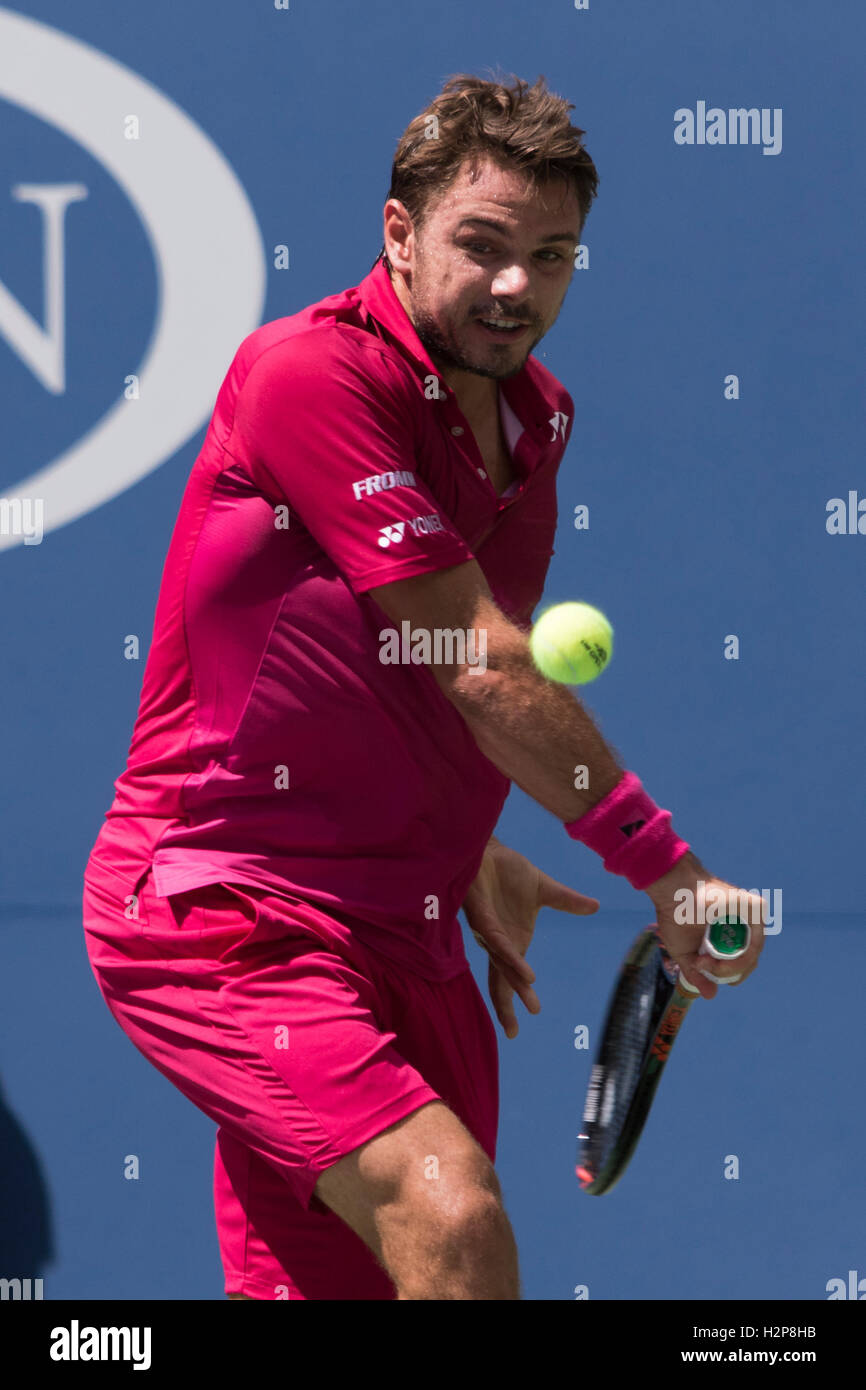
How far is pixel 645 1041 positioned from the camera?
2.25m

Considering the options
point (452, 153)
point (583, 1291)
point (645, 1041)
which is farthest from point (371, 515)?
point (583, 1291)

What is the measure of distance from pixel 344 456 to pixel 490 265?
287 millimetres

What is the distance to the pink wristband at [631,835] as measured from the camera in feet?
6.13

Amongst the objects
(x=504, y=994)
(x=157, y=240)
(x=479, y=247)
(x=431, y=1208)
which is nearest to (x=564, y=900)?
(x=504, y=994)

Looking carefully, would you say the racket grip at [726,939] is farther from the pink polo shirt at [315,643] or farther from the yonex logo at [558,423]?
the yonex logo at [558,423]

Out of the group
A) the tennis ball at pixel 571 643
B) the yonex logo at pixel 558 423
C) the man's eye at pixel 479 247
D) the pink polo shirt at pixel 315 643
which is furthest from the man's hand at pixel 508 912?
the man's eye at pixel 479 247

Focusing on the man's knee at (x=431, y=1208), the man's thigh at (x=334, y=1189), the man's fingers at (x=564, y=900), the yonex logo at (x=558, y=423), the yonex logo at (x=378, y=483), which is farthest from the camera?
the man's fingers at (x=564, y=900)

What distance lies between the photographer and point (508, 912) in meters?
2.65

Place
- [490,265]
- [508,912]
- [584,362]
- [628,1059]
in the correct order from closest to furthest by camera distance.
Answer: [490,265], [628,1059], [508,912], [584,362]

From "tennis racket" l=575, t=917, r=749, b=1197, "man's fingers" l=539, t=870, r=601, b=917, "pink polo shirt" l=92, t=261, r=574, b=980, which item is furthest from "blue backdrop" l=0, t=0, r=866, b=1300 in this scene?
"pink polo shirt" l=92, t=261, r=574, b=980

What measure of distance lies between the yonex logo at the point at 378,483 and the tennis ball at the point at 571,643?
0.23 meters

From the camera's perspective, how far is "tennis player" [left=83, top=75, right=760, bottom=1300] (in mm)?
1884

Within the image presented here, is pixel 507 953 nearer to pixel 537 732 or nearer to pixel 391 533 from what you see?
pixel 537 732
